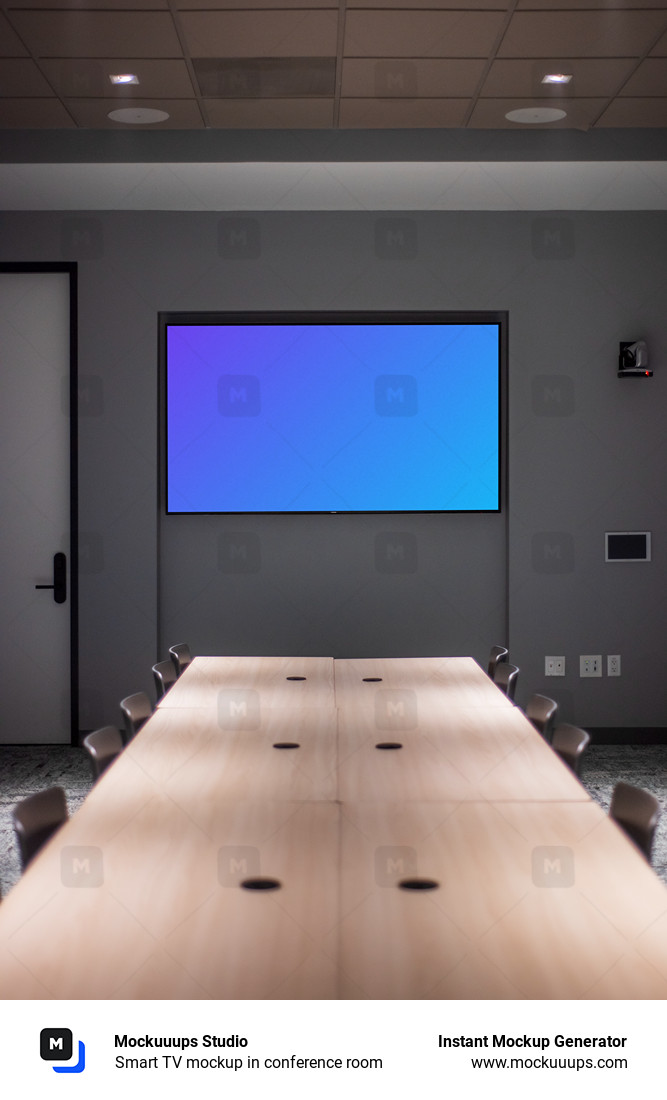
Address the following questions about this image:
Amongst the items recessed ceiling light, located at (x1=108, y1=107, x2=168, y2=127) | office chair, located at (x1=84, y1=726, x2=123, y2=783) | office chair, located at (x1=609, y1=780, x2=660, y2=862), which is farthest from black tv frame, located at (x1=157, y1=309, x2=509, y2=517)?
office chair, located at (x1=609, y1=780, x2=660, y2=862)

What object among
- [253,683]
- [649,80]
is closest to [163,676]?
[253,683]

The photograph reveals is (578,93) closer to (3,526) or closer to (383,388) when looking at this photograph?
(383,388)

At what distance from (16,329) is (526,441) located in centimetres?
326

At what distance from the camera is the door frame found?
604 centimetres

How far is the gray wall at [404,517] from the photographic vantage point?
19.8 ft

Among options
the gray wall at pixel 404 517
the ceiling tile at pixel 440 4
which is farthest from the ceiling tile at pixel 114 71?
the gray wall at pixel 404 517

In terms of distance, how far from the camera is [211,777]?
9.29 feet

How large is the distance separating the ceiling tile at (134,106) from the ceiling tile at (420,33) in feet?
3.38

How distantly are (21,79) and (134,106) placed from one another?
0.57 metres

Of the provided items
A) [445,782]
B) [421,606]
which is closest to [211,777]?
[445,782]
